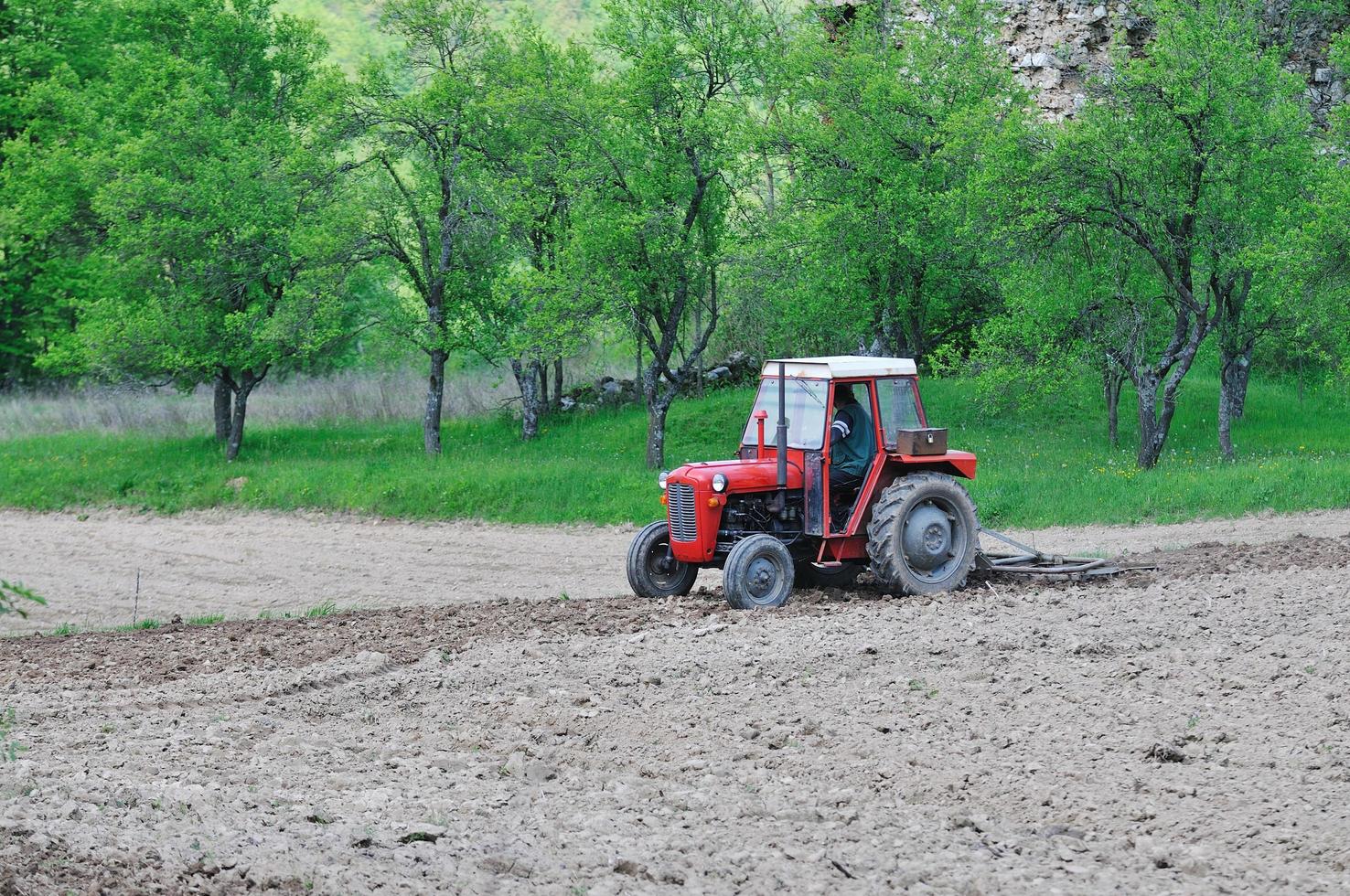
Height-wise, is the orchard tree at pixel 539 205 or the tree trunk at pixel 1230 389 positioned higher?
the orchard tree at pixel 539 205

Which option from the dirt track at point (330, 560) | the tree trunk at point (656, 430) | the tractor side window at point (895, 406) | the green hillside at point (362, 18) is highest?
the green hillside at point (362, 18)

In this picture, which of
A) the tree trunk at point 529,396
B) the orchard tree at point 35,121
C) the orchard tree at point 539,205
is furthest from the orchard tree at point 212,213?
the orchard tree at point 35,121

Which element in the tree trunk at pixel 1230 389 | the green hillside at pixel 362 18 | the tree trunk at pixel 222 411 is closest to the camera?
the tree trunk at pixel 1230 389

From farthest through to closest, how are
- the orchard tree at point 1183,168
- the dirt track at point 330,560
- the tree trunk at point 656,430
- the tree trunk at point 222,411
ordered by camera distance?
the tree trunk at point 222,411, the tree trunk at point 656,430, the orchard tree at point 1183,168, the dirt track at point 330,560

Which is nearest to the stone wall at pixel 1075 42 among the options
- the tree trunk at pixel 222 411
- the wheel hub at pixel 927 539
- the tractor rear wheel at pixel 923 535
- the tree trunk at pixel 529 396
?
the tree trunk at pixel 529 396

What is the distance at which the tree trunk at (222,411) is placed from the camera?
29000mm

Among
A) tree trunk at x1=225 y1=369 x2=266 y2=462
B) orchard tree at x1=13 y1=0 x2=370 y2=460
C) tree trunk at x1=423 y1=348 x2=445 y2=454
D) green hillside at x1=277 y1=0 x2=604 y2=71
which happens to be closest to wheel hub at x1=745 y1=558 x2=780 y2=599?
orchard tree at x1=13 y1=0 x2=370 y2=460

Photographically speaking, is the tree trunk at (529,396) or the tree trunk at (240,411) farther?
the tree trunk at (529,396)

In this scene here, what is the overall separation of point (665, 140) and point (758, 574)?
43.0 feet

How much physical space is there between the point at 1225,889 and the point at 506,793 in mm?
3718

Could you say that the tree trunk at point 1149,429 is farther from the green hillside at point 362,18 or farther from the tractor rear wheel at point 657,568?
the green hillside at point 362,18

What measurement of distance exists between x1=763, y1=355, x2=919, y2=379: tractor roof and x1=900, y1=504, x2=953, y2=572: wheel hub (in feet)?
4.52

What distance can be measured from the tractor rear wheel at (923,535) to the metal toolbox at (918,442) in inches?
11.5

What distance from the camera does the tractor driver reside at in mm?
12891
